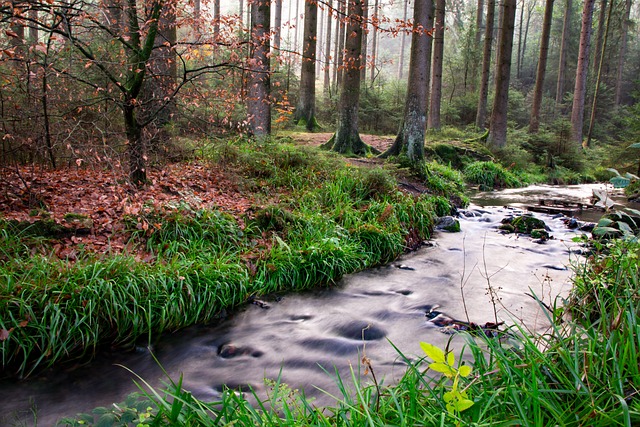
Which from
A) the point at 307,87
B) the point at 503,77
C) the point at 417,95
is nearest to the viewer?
the point at 417,95

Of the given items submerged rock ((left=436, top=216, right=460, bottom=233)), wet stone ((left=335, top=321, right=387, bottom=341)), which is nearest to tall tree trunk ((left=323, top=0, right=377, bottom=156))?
submerged rock ((left=436, top=216, right=460, bottom=233))

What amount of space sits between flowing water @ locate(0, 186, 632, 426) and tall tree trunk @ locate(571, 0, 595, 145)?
17115 mm

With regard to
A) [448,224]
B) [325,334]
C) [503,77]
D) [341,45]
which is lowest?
[325,334]

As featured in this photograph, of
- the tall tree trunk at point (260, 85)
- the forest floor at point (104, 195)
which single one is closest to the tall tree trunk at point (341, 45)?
the tall tree trunk at point (260, 85)

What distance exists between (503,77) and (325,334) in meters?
16.2

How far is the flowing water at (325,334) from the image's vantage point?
3658 millimetres

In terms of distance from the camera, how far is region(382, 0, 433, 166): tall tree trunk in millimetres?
11296

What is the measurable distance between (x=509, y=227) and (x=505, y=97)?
1069 cm

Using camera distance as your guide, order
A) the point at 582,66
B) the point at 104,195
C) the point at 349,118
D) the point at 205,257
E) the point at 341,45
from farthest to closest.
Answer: the point at 341,45 → the point at 582,66 → the point at 349,118 → the point at 104,195 → the point at 205,257

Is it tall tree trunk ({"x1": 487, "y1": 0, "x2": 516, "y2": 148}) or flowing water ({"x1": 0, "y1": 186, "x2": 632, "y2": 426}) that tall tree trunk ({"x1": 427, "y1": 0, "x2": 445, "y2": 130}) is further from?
flowing water ({"x1": 0, "y1": 186, "x2": 632, "y2": 426})

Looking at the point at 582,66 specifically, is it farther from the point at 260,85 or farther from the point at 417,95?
the point at 260,85

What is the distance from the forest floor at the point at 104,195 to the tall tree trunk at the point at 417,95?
5554mm

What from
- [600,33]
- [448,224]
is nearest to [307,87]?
[448,224]

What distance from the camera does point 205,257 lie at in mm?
5551
